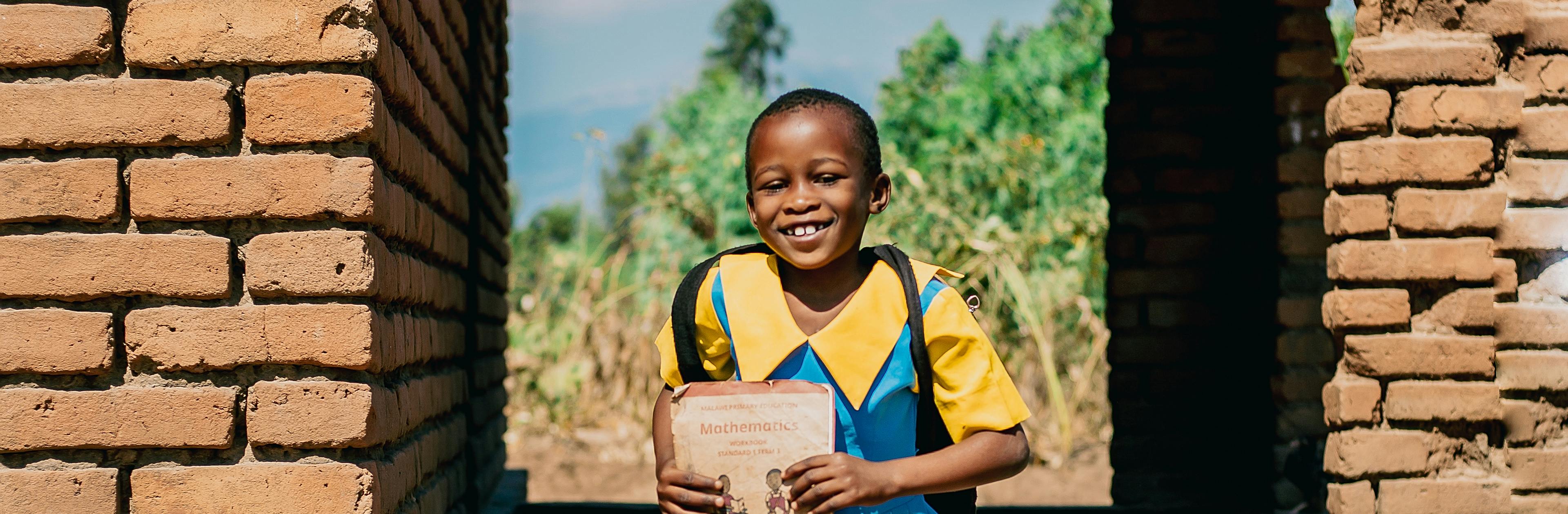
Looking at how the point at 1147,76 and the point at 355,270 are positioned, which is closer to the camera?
the point at 355,270

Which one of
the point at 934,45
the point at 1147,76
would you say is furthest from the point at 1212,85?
the point at 934,45

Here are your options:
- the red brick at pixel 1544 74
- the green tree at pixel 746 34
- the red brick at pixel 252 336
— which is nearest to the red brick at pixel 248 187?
the red brick at pixel 252 336

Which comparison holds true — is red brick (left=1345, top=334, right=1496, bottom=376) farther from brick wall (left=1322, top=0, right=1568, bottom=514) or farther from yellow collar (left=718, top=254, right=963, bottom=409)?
yellow collar (left=718, top=254, right=963, bottom=409)

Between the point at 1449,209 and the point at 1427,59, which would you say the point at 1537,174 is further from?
the point at 1427,59

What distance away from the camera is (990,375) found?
2070mm

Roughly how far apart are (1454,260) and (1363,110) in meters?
0.39

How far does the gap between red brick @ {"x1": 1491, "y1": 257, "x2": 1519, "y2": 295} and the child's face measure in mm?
1595

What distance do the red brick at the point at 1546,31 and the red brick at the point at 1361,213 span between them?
501 mm

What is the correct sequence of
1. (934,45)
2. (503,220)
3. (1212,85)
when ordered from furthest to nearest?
(934,45)
(503,220)
(1212,85)

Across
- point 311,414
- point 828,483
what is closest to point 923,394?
point 828,483

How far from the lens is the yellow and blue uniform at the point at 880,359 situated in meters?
2.06

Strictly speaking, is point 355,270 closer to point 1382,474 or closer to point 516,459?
point 1382,474

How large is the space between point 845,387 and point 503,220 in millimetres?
3073

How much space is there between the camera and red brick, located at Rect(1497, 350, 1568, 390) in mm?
2629
